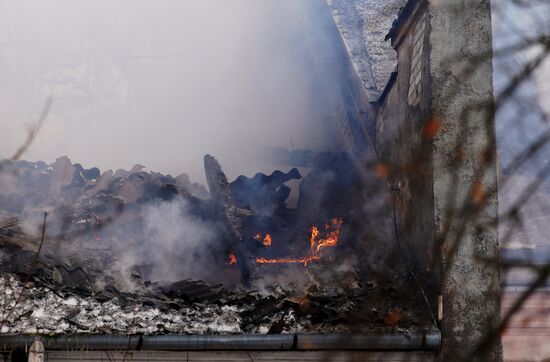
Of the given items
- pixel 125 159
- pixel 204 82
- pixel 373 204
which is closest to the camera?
pixel 373 204

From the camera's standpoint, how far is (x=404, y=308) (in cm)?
703

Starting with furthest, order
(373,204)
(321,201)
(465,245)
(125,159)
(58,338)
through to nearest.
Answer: (125,159)
(321,201)
(373,204)
(465,245)
(58,338)

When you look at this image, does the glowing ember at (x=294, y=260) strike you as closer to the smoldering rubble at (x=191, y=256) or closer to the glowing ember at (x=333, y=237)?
the smoldering rubble at (x=191, y=256)

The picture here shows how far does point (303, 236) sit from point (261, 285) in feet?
4.35

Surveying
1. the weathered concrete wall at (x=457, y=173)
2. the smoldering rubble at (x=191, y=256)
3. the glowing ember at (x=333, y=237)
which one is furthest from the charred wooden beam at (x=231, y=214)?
the weathered concrete wall at (x=457, y=173)

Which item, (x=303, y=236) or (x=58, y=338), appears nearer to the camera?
(x=58, y=338)

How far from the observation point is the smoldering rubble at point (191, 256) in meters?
6.86

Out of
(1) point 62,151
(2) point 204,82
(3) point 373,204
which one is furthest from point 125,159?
(3) point 373,204

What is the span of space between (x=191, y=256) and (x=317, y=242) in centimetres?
157

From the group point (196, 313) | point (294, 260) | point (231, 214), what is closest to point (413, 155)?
point (294, 260)

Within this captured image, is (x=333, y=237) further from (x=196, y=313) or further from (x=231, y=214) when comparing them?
(x=196, y=313)

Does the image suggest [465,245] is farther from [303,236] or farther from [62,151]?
[62,151]

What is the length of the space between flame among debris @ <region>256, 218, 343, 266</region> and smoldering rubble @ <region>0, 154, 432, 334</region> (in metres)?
0.03

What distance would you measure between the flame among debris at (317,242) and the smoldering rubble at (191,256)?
0.03 meters
